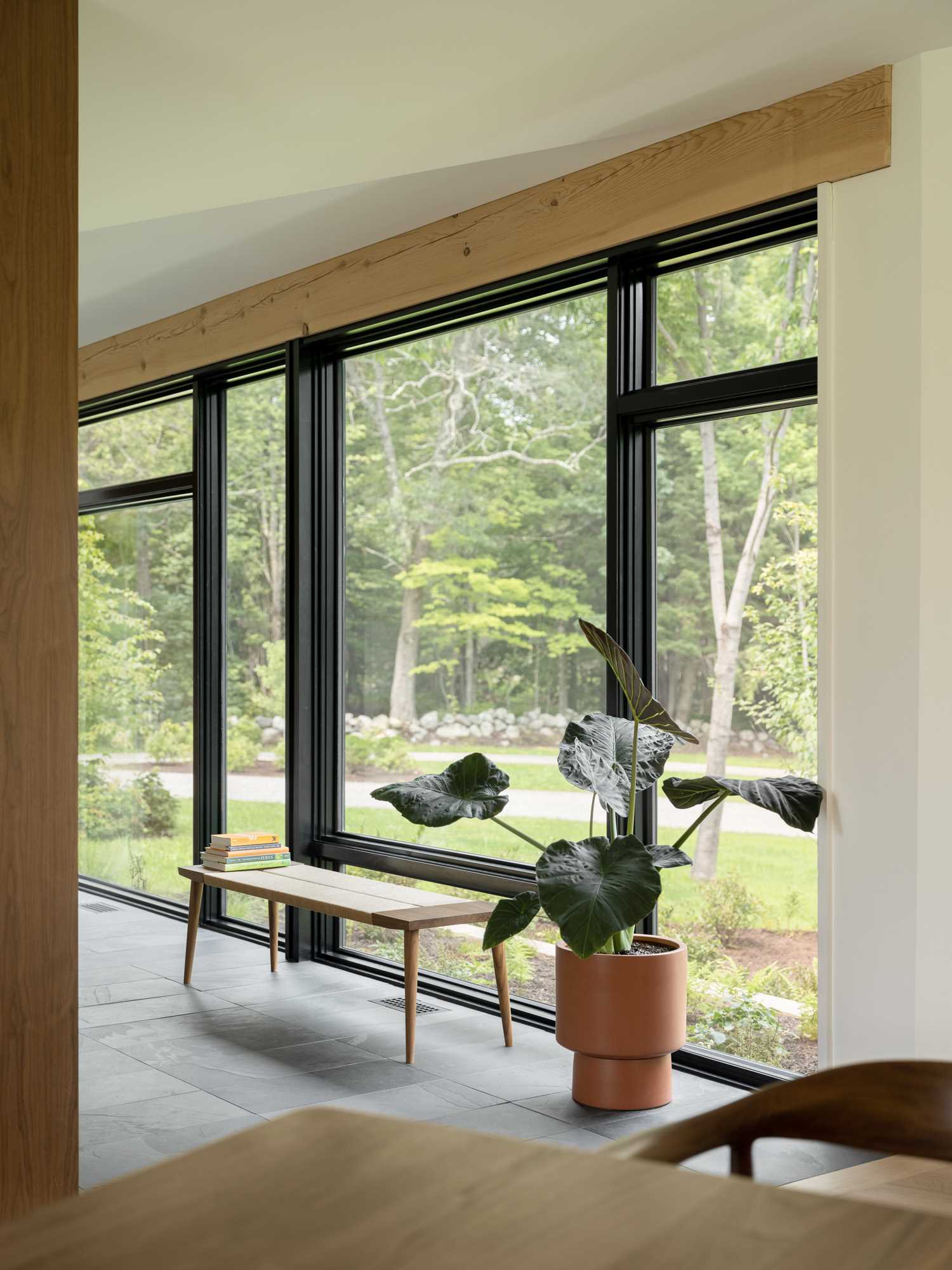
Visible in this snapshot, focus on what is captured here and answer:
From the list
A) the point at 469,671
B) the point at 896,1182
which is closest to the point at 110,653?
the point at 469,671

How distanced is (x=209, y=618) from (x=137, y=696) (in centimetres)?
82

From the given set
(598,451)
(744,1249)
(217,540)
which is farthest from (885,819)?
(217,540)

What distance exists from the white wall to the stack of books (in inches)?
98.0

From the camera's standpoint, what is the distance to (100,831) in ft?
23.2

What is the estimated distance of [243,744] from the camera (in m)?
6.16

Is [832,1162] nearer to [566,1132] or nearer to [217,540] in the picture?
[566,1132]

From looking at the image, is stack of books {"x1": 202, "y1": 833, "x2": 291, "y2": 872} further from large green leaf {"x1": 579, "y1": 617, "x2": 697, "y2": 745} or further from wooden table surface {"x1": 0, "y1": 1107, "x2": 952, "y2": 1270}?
wooden table surface {"x1": 0, "y1": 1107, "x2": 952, "y2": 1270}

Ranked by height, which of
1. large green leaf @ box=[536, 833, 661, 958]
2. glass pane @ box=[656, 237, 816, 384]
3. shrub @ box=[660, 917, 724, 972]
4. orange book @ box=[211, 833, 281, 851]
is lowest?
shrub @ box=[660, 917, 724, 972]

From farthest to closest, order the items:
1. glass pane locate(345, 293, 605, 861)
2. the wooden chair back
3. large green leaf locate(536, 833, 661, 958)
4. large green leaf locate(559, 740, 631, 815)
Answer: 1. glass pane locate(345, 293, 605, 861)
2. large green leaf locate(559, 740, 631, 815)
3. large green leaf locate(536, 833, 661, 958)
4. the wooden chair back

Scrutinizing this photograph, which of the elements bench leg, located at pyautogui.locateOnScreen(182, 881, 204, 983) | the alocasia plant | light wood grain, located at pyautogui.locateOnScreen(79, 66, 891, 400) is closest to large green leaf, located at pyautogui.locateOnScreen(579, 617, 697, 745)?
the alocasia plant

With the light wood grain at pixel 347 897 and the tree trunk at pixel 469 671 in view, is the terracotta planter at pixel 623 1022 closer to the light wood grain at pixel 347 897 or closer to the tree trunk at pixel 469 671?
the light wood grain at pixel 347 897

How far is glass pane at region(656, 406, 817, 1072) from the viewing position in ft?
12.3

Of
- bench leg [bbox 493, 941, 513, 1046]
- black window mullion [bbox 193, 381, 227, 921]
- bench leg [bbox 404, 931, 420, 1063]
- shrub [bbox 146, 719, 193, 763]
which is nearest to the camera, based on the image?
bench leg [bbox 404, 931, 420, 1063]

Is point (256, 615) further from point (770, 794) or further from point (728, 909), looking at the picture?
point (770, 794)
